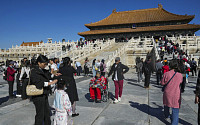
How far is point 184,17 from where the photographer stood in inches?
1364

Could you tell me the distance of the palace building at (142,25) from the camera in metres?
33.8

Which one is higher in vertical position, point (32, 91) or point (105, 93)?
point (32, 91)

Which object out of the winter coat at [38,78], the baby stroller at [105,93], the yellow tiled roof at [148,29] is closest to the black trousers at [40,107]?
the winter coat at [38,78]

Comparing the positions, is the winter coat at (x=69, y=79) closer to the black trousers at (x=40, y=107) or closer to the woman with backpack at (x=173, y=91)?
the black trousers at (x=40, y=107)

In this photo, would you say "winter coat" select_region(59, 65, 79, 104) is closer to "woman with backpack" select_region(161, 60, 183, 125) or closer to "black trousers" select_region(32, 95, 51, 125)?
"black trousers" select_region(32, 95, 51, 125)

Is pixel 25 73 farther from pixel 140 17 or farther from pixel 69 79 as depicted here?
pixel 140 17

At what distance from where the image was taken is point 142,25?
38031 mm

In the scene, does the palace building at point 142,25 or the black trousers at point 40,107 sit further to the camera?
the palace building at point 142,25

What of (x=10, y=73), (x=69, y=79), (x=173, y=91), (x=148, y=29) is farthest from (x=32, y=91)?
(x=148, y=29)

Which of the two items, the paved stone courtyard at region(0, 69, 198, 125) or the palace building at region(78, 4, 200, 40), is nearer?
the paved stone courtyard at region(0, 69, 198, 125)

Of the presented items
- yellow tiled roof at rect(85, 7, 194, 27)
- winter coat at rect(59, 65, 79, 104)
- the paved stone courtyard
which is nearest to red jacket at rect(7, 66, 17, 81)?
the paved stone courtyard

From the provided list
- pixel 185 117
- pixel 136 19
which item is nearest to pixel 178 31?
pixel 136 19

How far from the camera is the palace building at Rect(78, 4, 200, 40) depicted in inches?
1331

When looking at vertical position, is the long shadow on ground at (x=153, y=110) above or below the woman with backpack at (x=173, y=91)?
below
